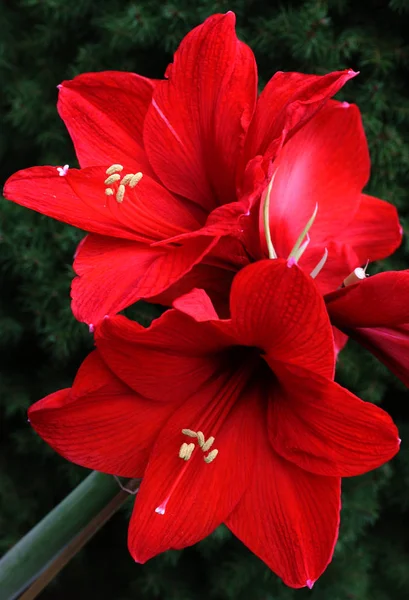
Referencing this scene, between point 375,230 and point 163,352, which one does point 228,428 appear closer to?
point 163,352

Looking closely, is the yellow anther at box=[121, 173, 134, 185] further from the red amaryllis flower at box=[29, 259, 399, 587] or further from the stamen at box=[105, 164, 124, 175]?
the red amaryllis flower at box=[29, 259, 399, 587]

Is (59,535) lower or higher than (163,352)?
lower

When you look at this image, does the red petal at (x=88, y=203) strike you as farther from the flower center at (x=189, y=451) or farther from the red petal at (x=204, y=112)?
the flower center at (x=189, y=451)

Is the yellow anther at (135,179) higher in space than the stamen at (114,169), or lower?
lower

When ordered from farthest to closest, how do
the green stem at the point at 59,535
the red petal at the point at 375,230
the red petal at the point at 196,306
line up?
the red petal at the point at 375,230, the green stem at the point at 59,535, the red petal at the point at 196,306

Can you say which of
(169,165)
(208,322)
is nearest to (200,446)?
(208,322)

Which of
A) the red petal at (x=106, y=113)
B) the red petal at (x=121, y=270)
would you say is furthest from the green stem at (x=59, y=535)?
the red petal at (x=106, y=113)
